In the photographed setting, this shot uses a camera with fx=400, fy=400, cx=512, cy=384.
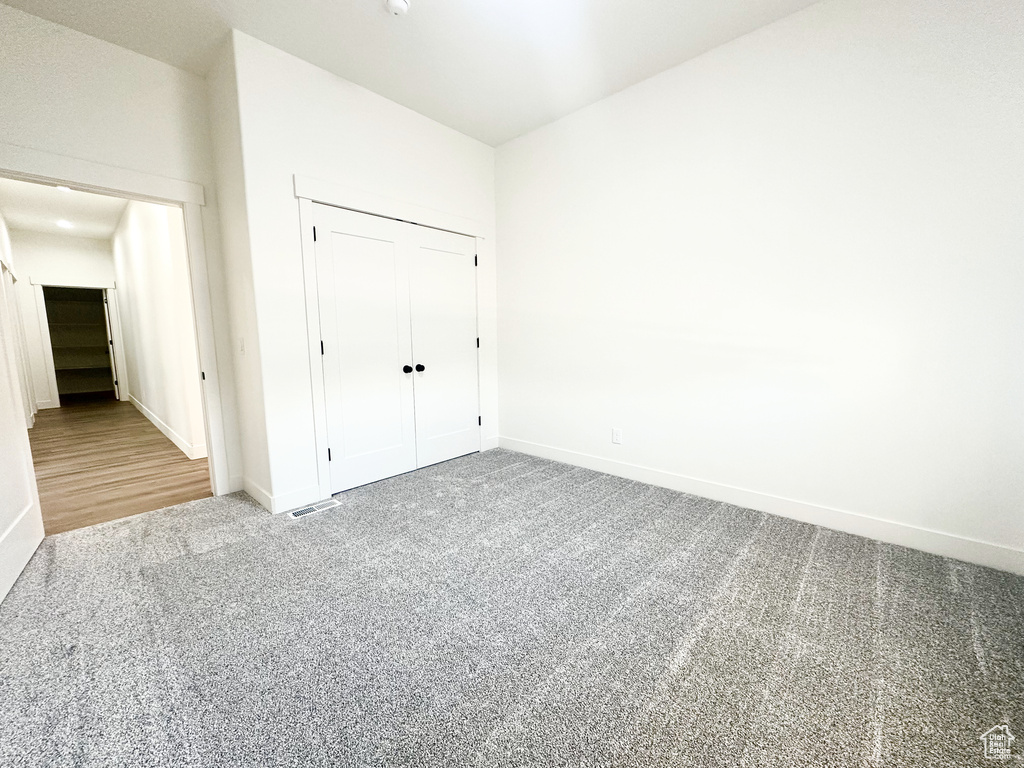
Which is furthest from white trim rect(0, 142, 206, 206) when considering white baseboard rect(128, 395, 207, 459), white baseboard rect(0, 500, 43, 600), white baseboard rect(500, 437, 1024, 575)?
white baseboard rect(500, 437, 1024, 575)

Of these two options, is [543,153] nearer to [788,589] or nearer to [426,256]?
[426,256]

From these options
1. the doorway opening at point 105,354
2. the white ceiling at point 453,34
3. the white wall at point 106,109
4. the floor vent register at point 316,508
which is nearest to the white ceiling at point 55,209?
the doorway opening at point 105,354

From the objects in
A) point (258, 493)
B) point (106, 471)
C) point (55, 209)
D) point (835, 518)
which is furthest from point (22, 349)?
point (835, 518)

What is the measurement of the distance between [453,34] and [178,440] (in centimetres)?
478

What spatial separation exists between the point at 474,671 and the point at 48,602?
2.03 m

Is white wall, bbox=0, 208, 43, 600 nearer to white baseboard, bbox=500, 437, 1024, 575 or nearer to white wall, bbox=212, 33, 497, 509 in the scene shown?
white wall, bbox=212, 33, 497, 509

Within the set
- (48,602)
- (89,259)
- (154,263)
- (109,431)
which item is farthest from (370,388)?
(89,259)

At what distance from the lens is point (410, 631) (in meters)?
1.61

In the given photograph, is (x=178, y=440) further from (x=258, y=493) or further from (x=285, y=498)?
(x=285, y=498)

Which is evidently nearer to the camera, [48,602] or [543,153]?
[48,602]

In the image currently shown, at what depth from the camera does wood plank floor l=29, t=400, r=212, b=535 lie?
2.86m

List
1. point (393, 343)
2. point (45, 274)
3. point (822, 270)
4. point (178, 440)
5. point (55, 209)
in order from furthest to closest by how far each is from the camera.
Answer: point (45, 274) → point (55, 209) → point (178, 440) → point (393, 343) → point (822, 270)

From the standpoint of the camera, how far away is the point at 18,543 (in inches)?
81.5

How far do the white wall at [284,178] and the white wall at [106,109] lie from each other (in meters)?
0.22
